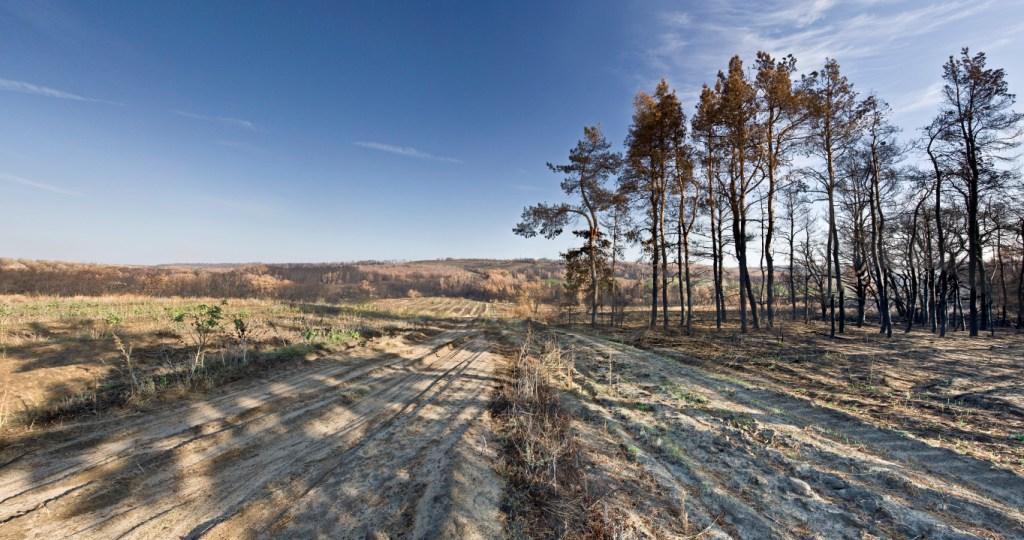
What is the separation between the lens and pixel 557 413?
589 centimetres

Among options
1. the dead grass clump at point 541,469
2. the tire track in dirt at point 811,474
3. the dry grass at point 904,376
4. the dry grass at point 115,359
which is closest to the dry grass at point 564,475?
the dead grass clump at point 541,469

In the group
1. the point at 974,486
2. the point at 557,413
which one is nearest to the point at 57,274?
the point at 557,413

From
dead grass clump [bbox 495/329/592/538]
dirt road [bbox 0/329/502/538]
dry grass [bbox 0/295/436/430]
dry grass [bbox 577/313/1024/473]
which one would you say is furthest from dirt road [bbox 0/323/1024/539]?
dry grass [bbox 0/295/436/430]

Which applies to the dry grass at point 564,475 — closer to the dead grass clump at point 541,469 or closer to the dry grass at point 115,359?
the dead grass clump at point 541,469

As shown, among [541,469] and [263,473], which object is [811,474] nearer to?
[541,469]

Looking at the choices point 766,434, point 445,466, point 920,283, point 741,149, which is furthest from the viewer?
point 920,283

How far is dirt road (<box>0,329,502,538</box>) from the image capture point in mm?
3049

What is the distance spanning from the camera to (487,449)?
4.56 metres

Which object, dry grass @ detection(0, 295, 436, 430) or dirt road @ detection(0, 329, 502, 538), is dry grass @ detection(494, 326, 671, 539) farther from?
dry grass @ detection(0, 295, 436, 430)

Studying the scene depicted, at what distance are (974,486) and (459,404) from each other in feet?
22.3

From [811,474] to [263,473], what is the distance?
21.4ft

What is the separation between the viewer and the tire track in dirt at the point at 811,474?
3.32 meters

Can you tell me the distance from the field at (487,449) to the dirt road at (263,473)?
0.02 metres

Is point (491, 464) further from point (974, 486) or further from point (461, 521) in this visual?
point (974, 486)
